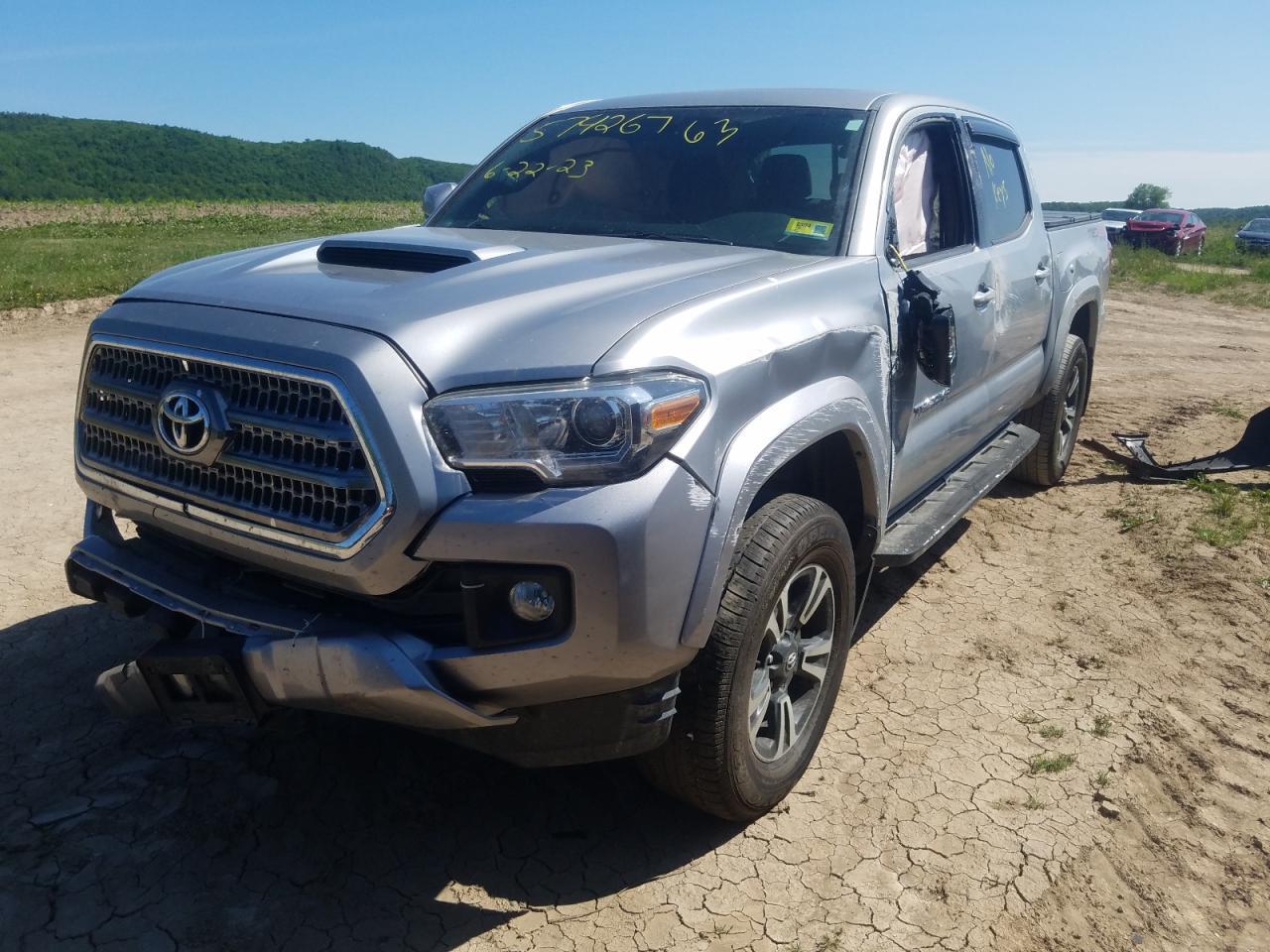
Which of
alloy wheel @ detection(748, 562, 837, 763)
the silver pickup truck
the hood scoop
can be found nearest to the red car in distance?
the silver pickup truck

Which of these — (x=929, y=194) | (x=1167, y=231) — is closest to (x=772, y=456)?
(x=929, y=194)

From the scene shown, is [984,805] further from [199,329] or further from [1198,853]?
[199,329]

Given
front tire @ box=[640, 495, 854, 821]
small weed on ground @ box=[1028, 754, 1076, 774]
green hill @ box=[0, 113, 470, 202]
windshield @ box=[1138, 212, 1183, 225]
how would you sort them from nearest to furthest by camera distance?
1. front tire @ box=[640, 495, 854, 821]
2. small weed on ground @ box=[1028, 754, 1076, 774]
3. windshield @ box=[1138, 212, 1183, 225]
4. green hill @ box=[0, 113, 470, 202]

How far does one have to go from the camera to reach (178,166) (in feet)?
345

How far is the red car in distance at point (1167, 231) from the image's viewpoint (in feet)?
95.0

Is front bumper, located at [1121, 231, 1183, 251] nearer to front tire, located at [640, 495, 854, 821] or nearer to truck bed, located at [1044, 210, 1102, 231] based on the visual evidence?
truck bed, located at [1044, 210, 1102, 231]

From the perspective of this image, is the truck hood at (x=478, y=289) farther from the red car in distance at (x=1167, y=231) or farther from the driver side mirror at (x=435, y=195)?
the red car in distance at (x=1167, y=231)

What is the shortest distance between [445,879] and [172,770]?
957mm

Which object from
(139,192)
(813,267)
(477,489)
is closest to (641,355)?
(477,489)

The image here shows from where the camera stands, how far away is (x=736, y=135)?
11.8 feet

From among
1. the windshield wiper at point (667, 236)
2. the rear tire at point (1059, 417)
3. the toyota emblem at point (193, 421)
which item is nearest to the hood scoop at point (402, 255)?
the windshield wiper at point (667, 236)

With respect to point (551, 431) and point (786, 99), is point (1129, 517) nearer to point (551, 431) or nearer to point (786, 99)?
point (786, 99)

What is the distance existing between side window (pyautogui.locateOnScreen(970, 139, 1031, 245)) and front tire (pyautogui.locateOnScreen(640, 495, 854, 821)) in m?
2.04

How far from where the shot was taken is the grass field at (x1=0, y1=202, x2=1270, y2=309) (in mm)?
12828
